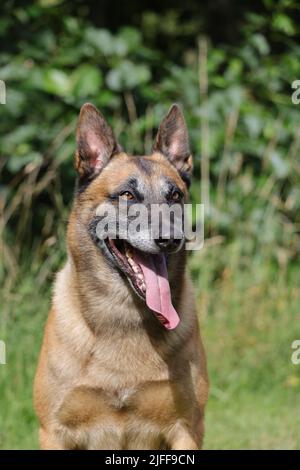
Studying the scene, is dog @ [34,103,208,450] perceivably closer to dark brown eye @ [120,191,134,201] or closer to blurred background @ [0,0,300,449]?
dark brown eye @ [120,191,134,201]

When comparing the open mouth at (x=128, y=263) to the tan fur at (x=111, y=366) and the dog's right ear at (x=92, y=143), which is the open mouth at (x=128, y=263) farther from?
the dog's right ear at (x=92, y=143)

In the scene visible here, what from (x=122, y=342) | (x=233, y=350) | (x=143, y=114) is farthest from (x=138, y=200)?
(x=143, y=114)

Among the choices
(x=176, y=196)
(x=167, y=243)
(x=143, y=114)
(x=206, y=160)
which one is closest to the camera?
(x=167, y=243)

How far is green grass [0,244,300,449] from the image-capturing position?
522 cm

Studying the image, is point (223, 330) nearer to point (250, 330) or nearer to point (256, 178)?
point (250, 330)

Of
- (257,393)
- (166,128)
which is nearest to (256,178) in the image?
(257,393)

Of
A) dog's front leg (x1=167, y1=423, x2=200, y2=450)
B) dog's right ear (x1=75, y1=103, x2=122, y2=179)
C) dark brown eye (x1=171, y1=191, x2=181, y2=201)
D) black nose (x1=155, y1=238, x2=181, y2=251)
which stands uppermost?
dog's right ear (x1=75, y1=103, x2=122, y2=179)

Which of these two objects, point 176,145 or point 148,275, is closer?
point 148,275

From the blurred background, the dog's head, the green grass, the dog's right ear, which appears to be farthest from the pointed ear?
the blurred background

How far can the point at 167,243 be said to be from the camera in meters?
3.71

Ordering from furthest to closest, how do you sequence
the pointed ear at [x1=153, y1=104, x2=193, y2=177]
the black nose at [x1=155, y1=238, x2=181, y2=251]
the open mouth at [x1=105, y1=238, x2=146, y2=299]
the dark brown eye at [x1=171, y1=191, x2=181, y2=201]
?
the pointed ear at [x1=153, y1=104, x2=193, y2=177], the dark brown eye at [x1=171, y1=191, x2=181, y2=201], the open mouth at [x1=105, y1=238, x2=146, y2=299], the black nose at [x1=155, y1=238, x2=181, y2=251]

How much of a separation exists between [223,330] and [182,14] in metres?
3.66

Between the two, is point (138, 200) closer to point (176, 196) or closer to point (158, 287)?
point (176, 196)

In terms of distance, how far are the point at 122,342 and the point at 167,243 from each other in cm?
59
